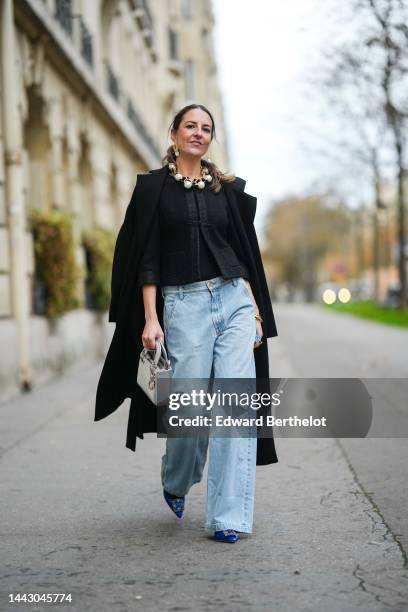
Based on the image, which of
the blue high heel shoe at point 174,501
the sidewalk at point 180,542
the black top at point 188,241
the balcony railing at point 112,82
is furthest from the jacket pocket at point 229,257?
the balcony railing at point 112,82

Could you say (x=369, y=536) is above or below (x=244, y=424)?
below

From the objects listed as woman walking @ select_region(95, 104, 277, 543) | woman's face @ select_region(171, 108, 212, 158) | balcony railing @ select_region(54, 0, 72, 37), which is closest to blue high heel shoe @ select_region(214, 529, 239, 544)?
woman walking @ select_region(95, 104, 277, 543)

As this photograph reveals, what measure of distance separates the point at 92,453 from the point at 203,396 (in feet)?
9.45

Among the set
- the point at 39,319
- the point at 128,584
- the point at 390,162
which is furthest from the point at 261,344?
the point at 390,162

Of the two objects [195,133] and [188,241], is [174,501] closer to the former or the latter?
[188,241]

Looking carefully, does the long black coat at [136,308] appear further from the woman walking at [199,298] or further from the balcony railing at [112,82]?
the balcony railing at [112,82]

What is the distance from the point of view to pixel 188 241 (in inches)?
189

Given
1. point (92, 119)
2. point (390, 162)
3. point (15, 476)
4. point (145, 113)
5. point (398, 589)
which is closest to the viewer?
point (398, 589)

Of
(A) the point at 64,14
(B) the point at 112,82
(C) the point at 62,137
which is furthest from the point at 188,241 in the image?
(B) the point at 112,82

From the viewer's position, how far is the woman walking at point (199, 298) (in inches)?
184

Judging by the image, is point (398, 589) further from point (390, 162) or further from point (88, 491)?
point (390, 162)

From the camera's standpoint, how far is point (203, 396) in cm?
473

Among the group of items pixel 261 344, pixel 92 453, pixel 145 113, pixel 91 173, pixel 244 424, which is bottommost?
pixel 92 453

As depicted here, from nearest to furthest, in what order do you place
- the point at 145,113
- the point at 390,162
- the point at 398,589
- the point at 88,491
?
the point at 398,589 → the point at 88,491 → the point at 390,162 → the point at 145,113
